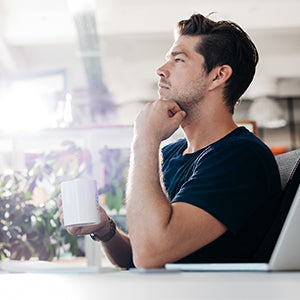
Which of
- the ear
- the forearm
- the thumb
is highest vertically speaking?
the ear

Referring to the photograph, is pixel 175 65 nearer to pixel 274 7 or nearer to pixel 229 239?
pixel 229 239

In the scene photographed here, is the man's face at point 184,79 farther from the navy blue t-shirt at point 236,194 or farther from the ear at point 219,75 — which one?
the navy blue t-shirt at point 236,194

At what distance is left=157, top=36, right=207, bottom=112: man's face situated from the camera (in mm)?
1341

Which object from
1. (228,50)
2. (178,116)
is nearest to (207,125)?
(178,116)

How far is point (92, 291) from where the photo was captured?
330mm

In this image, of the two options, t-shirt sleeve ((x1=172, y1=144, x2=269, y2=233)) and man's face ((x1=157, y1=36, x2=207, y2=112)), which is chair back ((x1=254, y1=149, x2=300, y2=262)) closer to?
t-shirt sleeve ((x1=172, y1=144, x2=269, y2=233))

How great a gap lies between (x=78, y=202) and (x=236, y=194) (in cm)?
38

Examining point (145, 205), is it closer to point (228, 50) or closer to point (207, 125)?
point (207, 125)

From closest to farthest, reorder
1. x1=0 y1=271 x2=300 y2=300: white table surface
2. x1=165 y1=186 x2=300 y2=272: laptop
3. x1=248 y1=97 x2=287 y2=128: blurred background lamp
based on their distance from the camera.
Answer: x1=0 y1=271 x2=300 y2=300: white table surface
x1=165 y1=186 x2=300 y2=272: laptop
x1=248 y1=97 x2=287 y2=128: blurred background lamp

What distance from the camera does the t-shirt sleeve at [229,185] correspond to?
3.20 ft

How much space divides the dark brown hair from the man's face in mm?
31

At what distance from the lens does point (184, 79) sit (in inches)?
53.0

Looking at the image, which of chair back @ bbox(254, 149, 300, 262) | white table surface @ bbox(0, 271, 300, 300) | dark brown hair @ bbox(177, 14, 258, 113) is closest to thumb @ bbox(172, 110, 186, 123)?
dark brown hair @ bbox(177, 14, 258, 113)

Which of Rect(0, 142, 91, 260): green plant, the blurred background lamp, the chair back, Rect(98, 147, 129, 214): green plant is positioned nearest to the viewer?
the chair back
